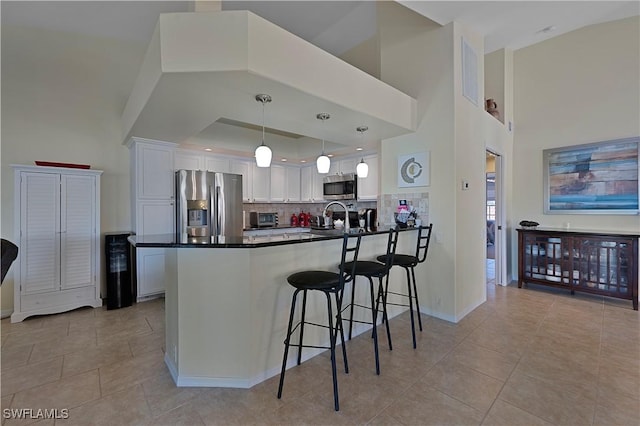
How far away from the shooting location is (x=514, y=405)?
1826mm

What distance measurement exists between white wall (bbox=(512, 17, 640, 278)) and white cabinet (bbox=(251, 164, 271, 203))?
431 centimetres

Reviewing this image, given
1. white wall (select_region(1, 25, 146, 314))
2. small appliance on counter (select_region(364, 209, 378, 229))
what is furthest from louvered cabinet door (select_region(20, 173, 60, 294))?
small appliance on counter (select_region(364, 209, 378, 229))

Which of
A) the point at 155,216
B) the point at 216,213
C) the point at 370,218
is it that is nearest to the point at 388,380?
the point at 370,218

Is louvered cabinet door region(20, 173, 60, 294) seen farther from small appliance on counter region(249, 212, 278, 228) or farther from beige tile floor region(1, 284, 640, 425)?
small appliance on counter region(249, 212, 278, 228)

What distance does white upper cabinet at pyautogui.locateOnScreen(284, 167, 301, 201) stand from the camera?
233 inches

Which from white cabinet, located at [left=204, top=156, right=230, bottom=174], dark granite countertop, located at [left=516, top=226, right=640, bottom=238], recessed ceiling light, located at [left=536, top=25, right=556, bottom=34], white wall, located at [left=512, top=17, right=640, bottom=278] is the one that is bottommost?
dark granite countertop, located at [left=516, top=226, right=640, bottom=238]

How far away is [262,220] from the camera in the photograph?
541 centimetres

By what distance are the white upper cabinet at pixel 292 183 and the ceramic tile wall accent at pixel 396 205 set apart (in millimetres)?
2474

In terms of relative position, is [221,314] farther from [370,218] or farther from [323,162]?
[370,218]

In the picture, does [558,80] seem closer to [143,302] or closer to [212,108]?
[212,108]

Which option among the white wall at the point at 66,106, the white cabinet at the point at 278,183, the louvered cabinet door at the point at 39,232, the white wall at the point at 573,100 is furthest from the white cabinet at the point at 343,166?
the louvered cabinet door at the point at 39,232

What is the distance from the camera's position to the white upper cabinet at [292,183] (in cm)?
591

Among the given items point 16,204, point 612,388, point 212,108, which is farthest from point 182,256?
point 612,388

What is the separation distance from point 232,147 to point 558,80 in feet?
17.1
